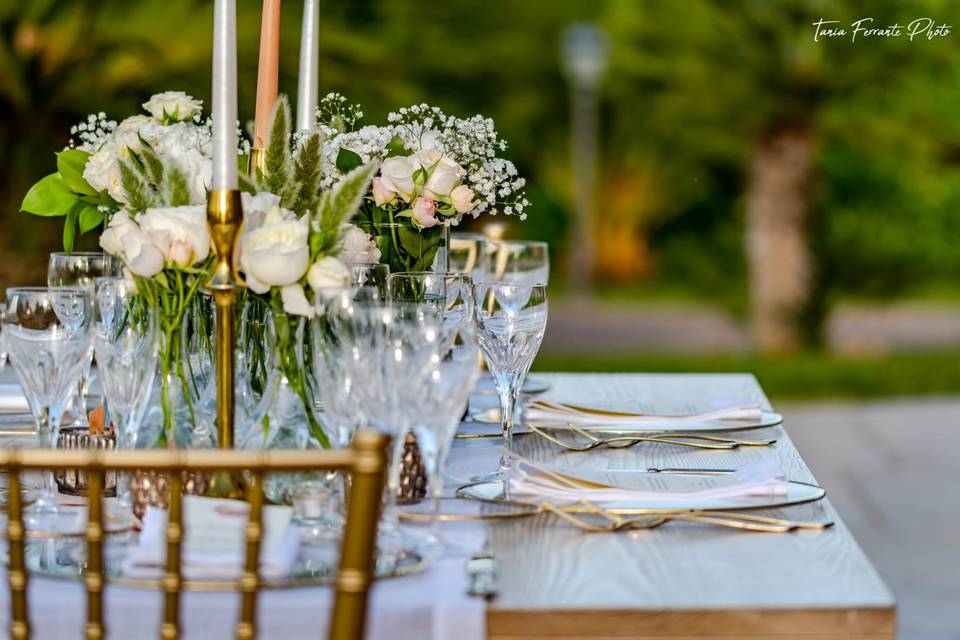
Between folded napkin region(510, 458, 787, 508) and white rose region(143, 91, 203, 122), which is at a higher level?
white rose region(143, 91, 203, 122)

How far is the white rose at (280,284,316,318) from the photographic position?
158 centimetres

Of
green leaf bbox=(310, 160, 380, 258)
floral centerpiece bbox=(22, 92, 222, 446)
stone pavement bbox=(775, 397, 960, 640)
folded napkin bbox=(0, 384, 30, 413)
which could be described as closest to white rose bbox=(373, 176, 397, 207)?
floral centerpiece bbox=(22, 92, 222, 446)

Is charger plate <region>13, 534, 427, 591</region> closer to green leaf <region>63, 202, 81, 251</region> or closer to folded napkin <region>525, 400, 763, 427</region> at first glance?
green leaf <region>63, 202, 81, 251</region>

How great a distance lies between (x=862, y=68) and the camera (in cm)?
866

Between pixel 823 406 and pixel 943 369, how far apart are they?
143 cm

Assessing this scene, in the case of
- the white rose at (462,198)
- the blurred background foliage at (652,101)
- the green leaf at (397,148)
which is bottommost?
the white rose at (462,198)

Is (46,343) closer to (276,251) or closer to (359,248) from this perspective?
(276,251)

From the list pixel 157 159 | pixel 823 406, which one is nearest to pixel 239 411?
pixel 157 159

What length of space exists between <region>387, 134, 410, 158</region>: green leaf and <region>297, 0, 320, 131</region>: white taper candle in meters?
0.13

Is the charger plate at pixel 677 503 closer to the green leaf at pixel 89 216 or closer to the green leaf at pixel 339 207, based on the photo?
the green leaf at pixel 339 207

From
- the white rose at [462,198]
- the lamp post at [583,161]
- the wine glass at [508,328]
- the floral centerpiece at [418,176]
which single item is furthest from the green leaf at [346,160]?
the lamp post at [583,161]

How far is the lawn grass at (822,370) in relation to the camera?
814cm

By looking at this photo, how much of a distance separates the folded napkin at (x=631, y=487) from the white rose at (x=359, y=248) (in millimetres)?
356

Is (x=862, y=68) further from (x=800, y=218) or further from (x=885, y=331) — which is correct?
(x=885, y=331)
